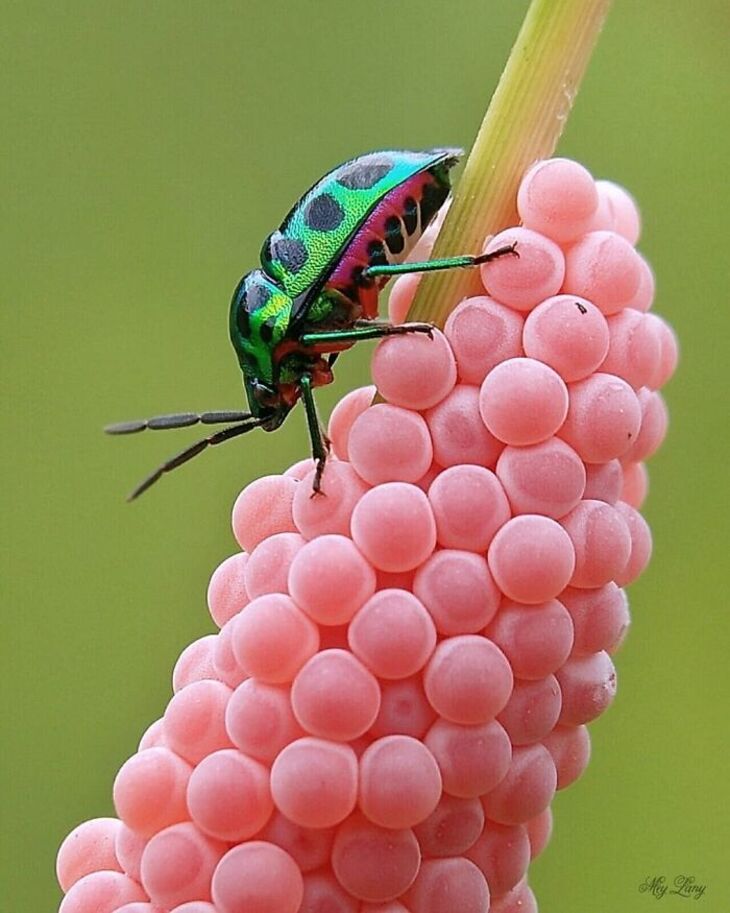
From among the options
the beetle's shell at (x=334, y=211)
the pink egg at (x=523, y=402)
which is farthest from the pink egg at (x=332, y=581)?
the beetle's shell at (x=334, y=211)

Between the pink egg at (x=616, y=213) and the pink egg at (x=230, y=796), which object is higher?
the pink egg at (x=616, y=213)

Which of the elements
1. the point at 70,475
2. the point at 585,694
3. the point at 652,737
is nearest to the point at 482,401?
the point at 585,694

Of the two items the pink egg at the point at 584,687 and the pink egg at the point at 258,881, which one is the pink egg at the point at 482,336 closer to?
the pink egg at the point at 584,687

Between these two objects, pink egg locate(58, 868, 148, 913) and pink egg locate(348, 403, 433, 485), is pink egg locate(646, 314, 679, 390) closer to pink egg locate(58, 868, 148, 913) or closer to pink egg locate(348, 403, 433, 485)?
pink egg locate(348, 403, 433, 485)

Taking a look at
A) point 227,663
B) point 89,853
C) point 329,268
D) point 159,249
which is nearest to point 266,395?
point 329,268

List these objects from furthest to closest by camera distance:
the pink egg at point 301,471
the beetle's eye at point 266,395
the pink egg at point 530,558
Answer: the beetle's eye at point 266,395
the pink egg at point 301,471
the pink egg at point 530,558

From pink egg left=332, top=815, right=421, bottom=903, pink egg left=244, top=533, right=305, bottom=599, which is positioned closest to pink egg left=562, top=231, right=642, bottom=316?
pink egg left=244, top=533, right=305, bottom=599
